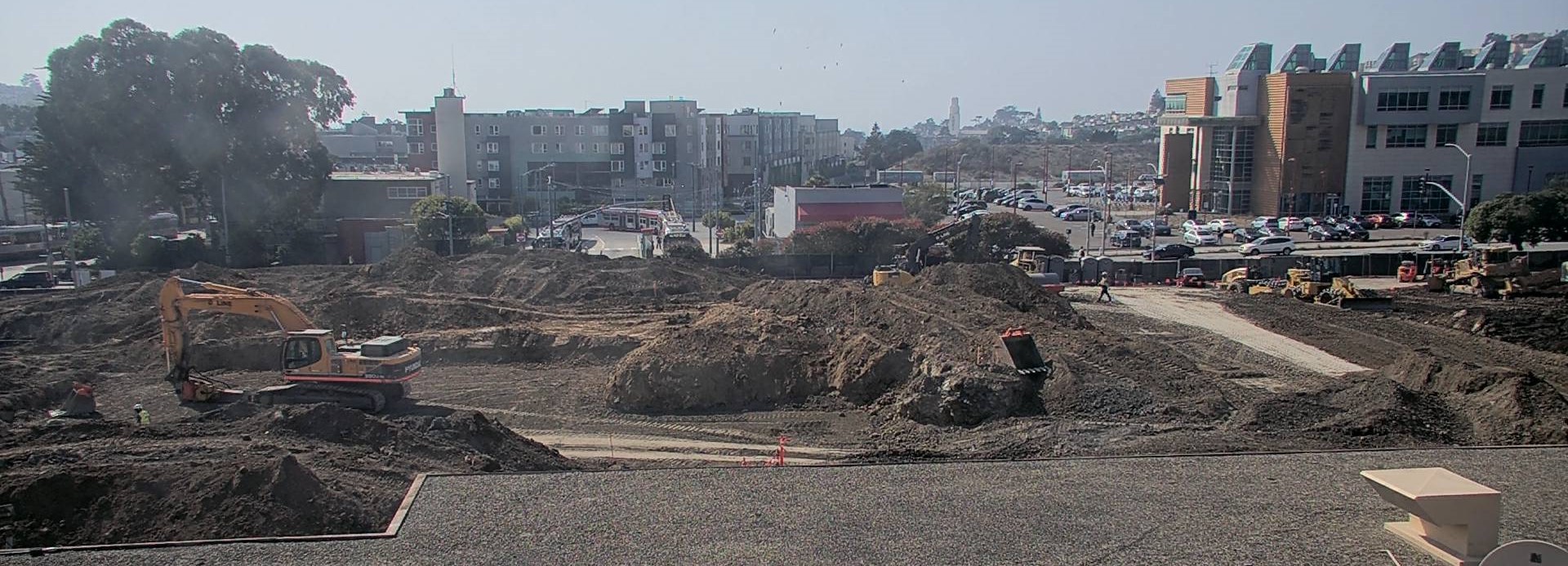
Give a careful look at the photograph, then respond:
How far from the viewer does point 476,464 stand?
1331cm

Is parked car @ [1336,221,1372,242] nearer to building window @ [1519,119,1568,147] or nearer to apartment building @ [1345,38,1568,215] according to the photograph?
apartment building @ [1345,38,1568,215]

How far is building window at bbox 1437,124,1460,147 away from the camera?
5041 cm

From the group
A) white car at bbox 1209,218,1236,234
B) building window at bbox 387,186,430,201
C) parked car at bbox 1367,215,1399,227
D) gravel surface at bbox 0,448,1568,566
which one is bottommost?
gravel surface at bbox 0,448,1568,566

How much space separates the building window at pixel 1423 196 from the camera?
5056cm

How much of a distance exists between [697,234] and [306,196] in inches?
698

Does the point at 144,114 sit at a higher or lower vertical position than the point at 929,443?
higher

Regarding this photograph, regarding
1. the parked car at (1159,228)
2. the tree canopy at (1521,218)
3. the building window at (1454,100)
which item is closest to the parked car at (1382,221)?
the building window at (1454,100)

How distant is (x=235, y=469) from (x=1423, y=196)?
54303 mm

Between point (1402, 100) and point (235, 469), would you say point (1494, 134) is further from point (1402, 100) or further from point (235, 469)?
point (235, 469)

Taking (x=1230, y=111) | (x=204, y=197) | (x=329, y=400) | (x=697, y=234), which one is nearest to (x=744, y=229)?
(x=697, y=234)

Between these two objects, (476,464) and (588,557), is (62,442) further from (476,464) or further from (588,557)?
(588,557)

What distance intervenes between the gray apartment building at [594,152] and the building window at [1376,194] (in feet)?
105

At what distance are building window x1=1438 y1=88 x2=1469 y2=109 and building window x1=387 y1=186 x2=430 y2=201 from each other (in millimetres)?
47039

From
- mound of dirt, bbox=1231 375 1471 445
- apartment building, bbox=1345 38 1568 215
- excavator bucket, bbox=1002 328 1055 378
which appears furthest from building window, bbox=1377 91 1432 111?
excavator bucket, bbox=1002 328 1055 378
